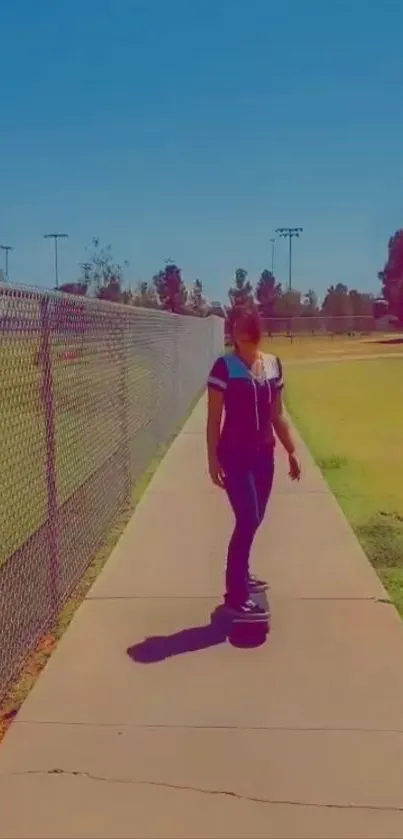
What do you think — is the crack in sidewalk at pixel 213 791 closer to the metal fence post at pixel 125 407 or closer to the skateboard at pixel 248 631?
the skateboard at pixel 248 631

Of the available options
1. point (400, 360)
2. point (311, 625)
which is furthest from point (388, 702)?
point (400, 360)

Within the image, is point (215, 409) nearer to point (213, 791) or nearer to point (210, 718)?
point (210, 718)

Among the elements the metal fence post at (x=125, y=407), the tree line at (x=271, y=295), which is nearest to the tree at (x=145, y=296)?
the tree line at (x=271, y=295)

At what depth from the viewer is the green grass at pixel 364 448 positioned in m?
7.42

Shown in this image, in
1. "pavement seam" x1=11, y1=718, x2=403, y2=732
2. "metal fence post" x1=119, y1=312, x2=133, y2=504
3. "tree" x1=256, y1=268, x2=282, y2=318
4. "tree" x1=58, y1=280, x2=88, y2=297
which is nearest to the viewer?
"pavement seam" x1=11, y1=718, x2=403, y2=732

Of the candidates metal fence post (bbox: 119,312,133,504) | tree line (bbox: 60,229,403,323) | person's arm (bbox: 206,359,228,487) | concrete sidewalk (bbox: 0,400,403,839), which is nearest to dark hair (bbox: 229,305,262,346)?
person's arm (bbox: 206,359,228,487)

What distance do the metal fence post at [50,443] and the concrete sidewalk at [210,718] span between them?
283 millimetres

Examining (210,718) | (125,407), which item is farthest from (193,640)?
(125,407)

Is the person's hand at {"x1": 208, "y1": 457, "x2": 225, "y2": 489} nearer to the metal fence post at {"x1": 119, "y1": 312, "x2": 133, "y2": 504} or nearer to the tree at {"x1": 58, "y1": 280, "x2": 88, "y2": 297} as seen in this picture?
the metal fence post at {"x1": 119, "y1": 312, "x2": 133, "y2": 504}

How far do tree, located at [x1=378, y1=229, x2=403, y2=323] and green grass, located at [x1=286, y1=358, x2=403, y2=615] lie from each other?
212ft

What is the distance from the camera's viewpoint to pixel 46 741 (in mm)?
3842

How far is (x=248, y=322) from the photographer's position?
16.5 feet

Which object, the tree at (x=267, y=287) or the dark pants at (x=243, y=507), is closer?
the dark pants at (x=243, y=507)

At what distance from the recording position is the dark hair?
501cm
